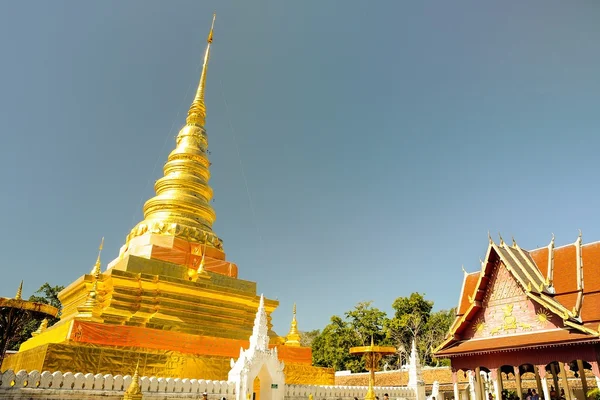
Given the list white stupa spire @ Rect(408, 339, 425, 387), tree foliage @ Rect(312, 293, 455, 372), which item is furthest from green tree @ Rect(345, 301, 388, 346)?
white stupa spire @ Rect(408, 339, 425, 387)

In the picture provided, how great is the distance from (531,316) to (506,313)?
2.54ft

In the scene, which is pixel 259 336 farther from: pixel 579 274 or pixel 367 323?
pixel 367 323

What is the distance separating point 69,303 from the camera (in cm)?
1838

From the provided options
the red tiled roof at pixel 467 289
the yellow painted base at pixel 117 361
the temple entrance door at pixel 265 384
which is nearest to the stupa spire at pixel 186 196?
the yellow painted base at pixel 117 361

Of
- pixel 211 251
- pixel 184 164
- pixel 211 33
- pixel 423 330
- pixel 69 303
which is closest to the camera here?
pixel 69 303

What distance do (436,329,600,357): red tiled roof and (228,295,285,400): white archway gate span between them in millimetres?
5138

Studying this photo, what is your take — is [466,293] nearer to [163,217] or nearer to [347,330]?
[163,217]

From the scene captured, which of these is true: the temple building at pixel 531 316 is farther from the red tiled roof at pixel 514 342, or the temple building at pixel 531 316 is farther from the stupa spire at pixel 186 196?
the stupa spire at pixel 186 196

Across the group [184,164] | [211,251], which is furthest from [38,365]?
[184,164]

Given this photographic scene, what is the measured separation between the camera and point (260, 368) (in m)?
13.6

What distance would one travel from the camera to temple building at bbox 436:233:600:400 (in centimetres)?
1109

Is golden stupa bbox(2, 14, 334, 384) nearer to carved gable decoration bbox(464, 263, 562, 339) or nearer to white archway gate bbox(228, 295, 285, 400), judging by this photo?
white archway gate bbox(228, 295, 285, 400)

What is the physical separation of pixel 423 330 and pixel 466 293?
76.6 feet

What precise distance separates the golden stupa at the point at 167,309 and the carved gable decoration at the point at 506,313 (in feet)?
24.0
